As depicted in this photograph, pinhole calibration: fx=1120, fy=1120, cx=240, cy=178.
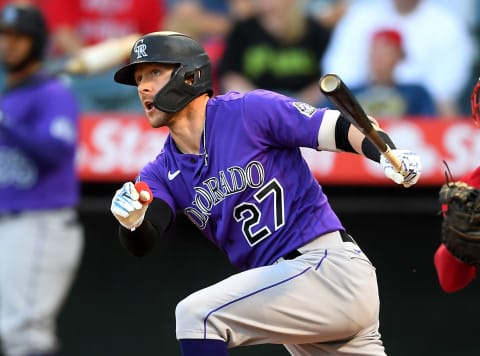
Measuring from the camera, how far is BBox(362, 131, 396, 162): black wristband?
332cm

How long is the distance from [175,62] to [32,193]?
2095 mm

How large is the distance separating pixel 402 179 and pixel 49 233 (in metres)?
2.72

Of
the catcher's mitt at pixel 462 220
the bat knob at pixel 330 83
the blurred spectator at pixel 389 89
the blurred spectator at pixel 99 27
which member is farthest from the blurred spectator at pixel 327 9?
the bat knob at pixel 330 83

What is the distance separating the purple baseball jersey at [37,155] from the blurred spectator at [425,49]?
170 cm

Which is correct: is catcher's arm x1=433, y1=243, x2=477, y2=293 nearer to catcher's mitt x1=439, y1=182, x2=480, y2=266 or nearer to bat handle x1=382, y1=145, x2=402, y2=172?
catcher's mitt x1=439, y1=182, x2=480, y2=266

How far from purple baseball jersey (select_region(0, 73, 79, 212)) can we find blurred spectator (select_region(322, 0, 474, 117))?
1698 millimetres

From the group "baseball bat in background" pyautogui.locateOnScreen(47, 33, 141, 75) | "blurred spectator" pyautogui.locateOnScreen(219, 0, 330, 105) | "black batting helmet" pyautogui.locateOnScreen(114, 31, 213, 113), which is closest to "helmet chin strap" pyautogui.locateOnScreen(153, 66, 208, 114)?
"black batting helmet" pyautogui.locateOnScreen(114, 31, 213, 113)

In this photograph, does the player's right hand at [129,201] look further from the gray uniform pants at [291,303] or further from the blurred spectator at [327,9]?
the blurred spectator at [327,9]

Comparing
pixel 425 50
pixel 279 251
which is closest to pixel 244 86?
pixel 425 50

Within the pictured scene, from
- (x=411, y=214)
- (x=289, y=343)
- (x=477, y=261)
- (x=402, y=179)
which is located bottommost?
(x=411, y=214)

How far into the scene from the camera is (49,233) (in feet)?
18.2

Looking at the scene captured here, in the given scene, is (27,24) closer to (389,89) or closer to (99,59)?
(99,59)

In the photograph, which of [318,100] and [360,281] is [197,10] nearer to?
[318,100]

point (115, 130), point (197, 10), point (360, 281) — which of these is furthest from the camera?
point (197, 10)
